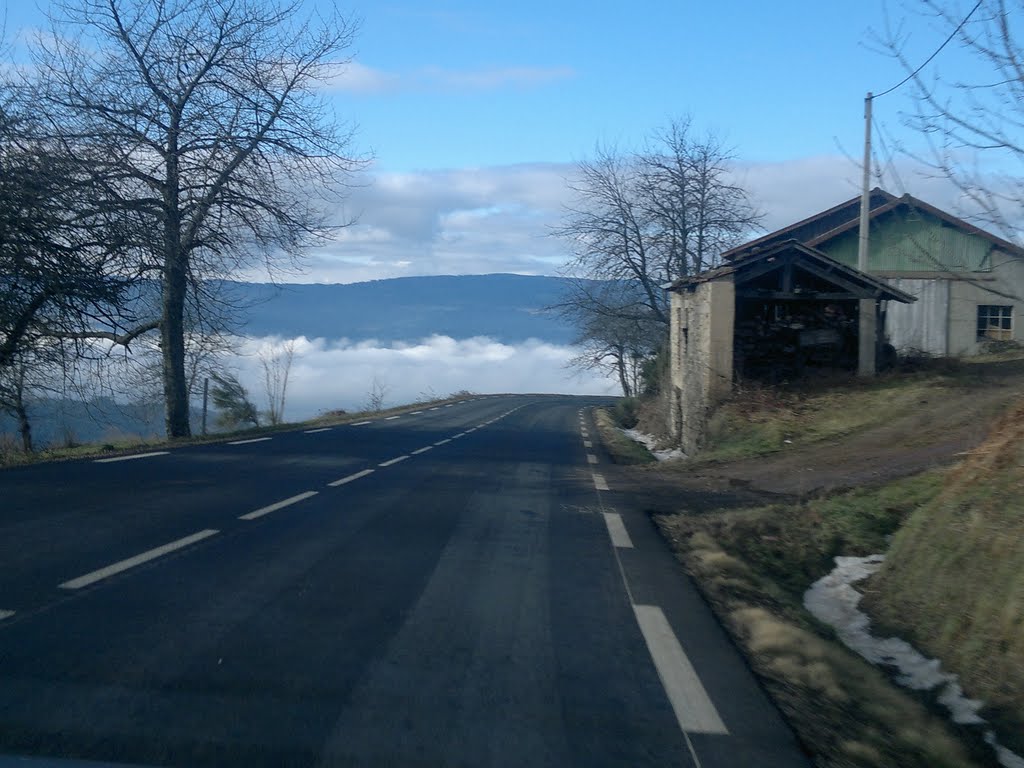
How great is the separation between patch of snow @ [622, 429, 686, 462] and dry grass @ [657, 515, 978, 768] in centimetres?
1315

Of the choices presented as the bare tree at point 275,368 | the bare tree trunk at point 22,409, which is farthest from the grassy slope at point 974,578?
the bare tree at point 275,368

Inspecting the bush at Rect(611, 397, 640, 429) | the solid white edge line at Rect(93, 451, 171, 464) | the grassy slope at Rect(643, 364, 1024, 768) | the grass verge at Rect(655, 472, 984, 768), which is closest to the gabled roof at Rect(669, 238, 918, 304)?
the grassy slope at Rect(643, 364, 1024, 768)

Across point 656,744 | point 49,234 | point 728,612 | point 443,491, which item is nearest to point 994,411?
point 443,491

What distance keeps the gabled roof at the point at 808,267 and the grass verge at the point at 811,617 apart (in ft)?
29.8

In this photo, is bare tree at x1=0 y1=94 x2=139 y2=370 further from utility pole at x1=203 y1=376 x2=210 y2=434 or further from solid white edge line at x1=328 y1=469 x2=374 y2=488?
utility pole at x1=203 y1=376 x2=210 y2=434

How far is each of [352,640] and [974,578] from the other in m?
4.22

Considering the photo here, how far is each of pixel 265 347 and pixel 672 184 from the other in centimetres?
2557

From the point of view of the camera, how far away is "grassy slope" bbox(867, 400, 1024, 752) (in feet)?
17.3

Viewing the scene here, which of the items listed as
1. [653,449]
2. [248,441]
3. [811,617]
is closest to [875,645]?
[811,617]

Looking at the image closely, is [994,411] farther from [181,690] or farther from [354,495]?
[181,690]

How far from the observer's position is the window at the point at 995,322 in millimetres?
29516

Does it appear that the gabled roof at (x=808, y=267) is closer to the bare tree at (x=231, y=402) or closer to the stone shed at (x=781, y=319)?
the stone shed at (x=781, y=319)

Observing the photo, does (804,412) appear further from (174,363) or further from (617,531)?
(174,363)

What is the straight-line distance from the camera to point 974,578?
6.20 metres
